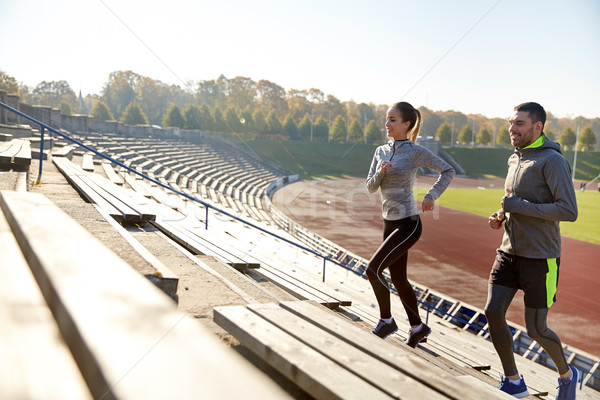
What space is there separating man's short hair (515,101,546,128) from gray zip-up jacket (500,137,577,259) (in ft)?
0.56

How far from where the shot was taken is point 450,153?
84562 mm

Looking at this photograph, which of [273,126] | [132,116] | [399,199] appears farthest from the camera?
[273,126]

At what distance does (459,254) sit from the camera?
69.5 ft

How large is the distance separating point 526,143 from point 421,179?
5624 cm

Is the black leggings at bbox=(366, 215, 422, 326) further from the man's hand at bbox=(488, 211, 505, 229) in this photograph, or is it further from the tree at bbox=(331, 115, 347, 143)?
the tree at bbox=(331, 115, 347, 143)

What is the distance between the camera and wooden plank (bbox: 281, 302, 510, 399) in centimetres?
192

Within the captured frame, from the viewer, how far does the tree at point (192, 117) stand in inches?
2554

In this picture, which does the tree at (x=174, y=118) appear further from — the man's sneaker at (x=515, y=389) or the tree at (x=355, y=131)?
the man's sneaker at (x=515, y=389)

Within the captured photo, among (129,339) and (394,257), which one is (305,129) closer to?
(394,257)

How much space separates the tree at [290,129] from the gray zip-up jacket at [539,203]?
80.2 m

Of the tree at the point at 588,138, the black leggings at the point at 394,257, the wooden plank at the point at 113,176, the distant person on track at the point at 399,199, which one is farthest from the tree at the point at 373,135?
the black leggings at the point at 394,257

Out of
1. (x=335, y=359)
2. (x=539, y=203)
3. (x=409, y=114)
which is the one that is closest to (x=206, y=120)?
(x=409, y=114)

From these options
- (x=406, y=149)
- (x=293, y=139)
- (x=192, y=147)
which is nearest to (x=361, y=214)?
(x=192, y=147)

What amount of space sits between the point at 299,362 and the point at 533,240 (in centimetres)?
216
